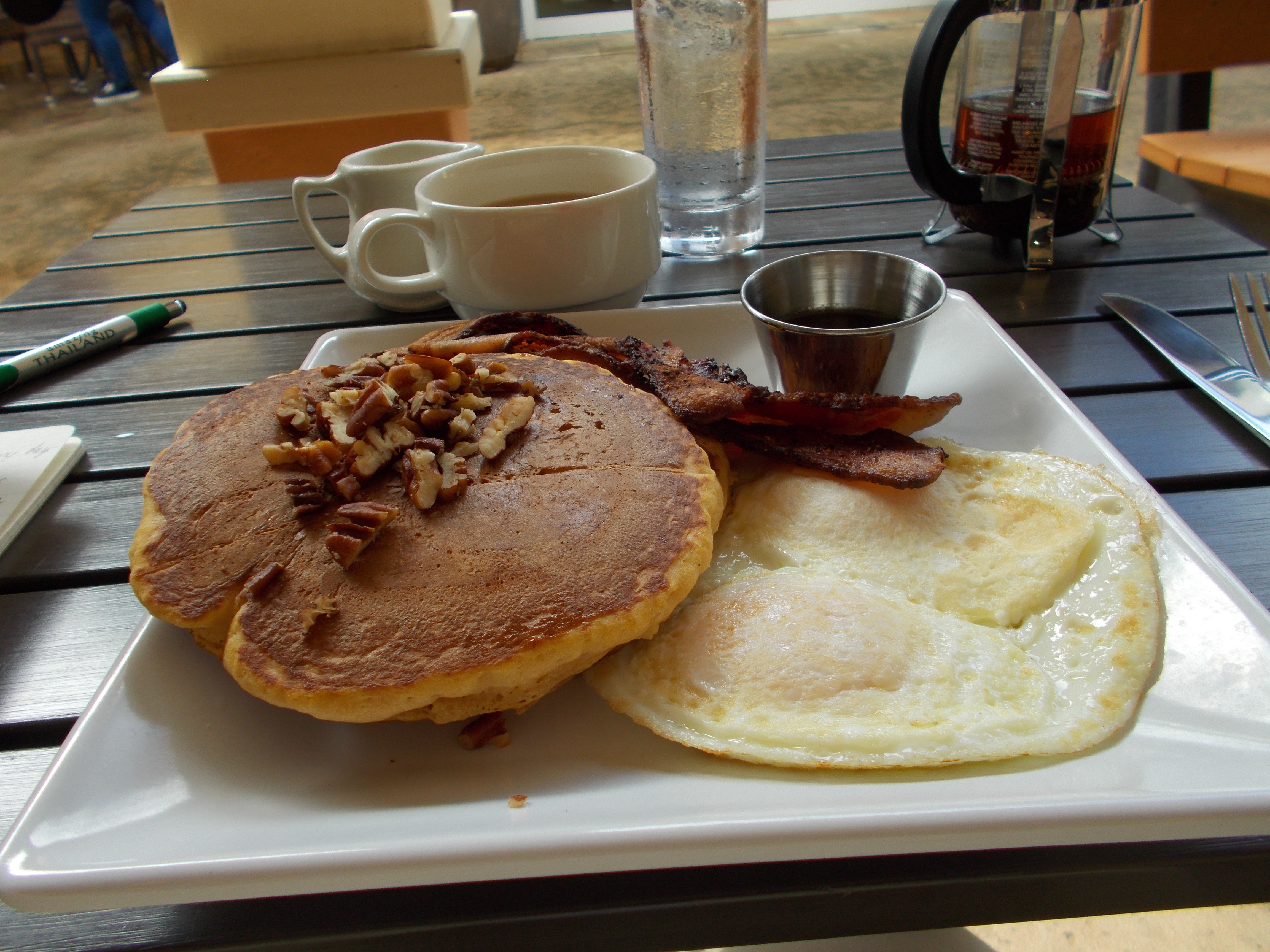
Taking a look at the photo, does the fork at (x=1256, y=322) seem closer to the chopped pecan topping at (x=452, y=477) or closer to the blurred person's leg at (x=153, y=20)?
the chopped pecan topping at (x=452, y=477)

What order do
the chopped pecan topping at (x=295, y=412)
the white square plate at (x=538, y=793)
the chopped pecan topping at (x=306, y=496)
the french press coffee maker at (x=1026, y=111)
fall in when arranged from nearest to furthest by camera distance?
1. the white square plate at (x=538, y=793)
2. the chopped pecan topping at (x=306, y=496)
3. the chopped pecan topping at (x=295, y=412)
4. the french press coffee maker at (x=1026, y=111)

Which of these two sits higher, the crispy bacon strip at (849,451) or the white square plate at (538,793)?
the crispy bacon strip at (849,451)

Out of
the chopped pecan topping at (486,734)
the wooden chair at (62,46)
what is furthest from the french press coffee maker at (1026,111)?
the wooden chair at (62,46)

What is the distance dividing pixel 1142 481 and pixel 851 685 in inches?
16.6

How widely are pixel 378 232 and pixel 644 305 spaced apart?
48 centimetres

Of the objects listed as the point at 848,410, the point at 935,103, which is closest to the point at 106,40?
the point at 935,103

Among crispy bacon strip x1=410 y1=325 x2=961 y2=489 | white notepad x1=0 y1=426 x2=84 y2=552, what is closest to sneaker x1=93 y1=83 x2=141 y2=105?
white notepad x1=0 y1=426 x2=84 y2=552

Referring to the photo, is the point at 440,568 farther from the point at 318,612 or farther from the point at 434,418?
the point at 434,418

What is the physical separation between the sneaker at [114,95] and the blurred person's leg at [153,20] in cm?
49

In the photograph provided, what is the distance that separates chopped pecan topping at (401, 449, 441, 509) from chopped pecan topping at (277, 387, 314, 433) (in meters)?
0.13

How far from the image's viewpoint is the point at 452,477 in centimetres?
80

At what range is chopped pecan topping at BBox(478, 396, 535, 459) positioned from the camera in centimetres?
84

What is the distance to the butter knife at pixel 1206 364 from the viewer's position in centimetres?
107

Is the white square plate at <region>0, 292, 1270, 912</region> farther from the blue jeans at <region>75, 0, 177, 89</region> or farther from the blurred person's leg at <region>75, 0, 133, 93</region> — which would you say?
the blurred person's leg at <region>75, 0, 133, 93</region>
